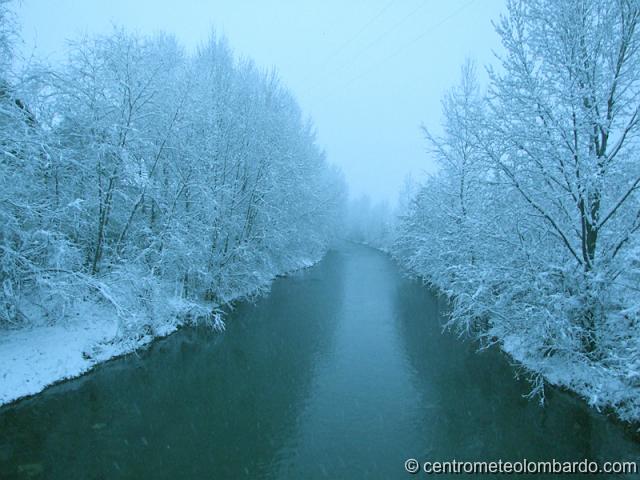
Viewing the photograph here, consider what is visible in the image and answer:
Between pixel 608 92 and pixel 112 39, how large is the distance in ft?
60.3

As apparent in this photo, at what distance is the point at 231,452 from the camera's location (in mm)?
8039

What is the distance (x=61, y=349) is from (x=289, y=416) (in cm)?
783

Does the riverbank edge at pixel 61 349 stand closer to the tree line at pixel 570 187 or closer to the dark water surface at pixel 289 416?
the dark water surface at pixel 289 416

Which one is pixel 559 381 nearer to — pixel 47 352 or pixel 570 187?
pixel 570 187

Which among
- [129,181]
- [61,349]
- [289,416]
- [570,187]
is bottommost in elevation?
→ [61,349]

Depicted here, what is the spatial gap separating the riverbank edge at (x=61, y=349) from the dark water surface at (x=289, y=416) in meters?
0.40

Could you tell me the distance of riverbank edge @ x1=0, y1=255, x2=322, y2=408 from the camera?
31.9ft

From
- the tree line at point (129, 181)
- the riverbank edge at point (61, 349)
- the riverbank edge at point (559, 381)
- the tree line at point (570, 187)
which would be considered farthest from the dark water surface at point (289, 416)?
the tree line at point (129, 181)

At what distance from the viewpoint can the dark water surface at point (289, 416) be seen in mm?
7660

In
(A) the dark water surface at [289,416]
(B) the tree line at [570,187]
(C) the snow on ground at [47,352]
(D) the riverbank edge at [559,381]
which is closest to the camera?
(A) the dark water surface at [289,416]

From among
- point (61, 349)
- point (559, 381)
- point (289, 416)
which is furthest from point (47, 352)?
point (559, 381)

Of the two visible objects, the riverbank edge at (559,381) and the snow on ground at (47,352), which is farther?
the snow on ground at (47,352)

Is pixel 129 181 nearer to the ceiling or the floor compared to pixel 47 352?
nearer to the ceiling

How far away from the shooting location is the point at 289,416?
9.60 metres
